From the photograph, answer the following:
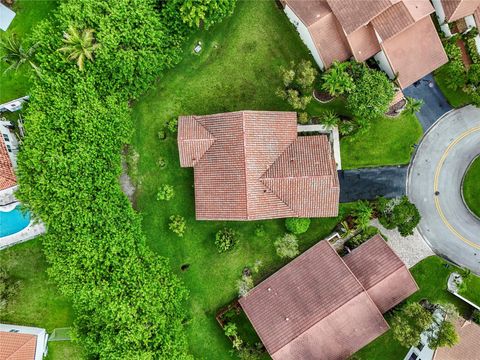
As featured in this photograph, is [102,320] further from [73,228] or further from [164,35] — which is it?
[164,35]

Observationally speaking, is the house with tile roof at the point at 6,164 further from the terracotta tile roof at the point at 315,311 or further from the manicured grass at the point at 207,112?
the terracotta tile roof at the point at 315,311

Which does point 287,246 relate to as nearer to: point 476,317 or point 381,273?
point 381,273

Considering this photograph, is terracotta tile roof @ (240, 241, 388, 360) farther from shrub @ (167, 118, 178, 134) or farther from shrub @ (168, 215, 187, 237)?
shrub @ (167, 118, 178, 134)

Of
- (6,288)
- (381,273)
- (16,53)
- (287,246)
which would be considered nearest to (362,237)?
(381,273)

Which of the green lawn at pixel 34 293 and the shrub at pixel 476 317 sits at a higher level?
the green lawn at pixel 34 293

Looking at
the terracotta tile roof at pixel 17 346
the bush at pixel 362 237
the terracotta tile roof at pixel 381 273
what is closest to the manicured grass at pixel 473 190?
the bush at pixel 362 237
